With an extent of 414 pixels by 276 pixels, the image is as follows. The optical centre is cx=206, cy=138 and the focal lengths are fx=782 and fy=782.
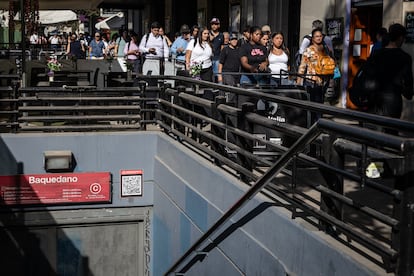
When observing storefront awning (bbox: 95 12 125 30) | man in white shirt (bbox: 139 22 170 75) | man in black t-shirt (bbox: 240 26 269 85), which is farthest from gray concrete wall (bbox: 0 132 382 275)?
storefront awning (bbox: 95 12 125 30)

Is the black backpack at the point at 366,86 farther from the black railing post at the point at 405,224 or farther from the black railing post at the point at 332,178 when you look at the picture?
the black railing post at the point at 405,224

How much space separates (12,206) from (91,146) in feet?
4.42

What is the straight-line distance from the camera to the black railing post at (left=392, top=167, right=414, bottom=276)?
3979 millimetres

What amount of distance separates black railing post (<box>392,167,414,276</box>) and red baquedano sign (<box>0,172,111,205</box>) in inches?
284

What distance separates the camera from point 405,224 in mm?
4008

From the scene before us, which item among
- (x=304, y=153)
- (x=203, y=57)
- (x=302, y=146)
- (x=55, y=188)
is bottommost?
(x=55, y=188)

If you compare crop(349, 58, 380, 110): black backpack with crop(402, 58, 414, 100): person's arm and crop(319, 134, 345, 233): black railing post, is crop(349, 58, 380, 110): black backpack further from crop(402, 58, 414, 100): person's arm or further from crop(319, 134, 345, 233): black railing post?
crop(319, 134, 345, 233): black railing post

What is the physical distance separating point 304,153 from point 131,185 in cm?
426

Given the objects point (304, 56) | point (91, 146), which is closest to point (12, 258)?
point (91, 146)

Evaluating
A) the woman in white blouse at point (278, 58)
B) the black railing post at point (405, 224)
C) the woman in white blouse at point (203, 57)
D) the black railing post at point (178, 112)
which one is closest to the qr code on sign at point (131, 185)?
the black railing post at point (178, 112)

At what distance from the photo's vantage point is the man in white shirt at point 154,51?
1478cm

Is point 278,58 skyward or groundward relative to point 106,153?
skyward

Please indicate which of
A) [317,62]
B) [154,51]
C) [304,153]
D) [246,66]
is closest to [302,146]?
[304,153]

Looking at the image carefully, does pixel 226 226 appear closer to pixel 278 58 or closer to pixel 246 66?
pixel 246 66
